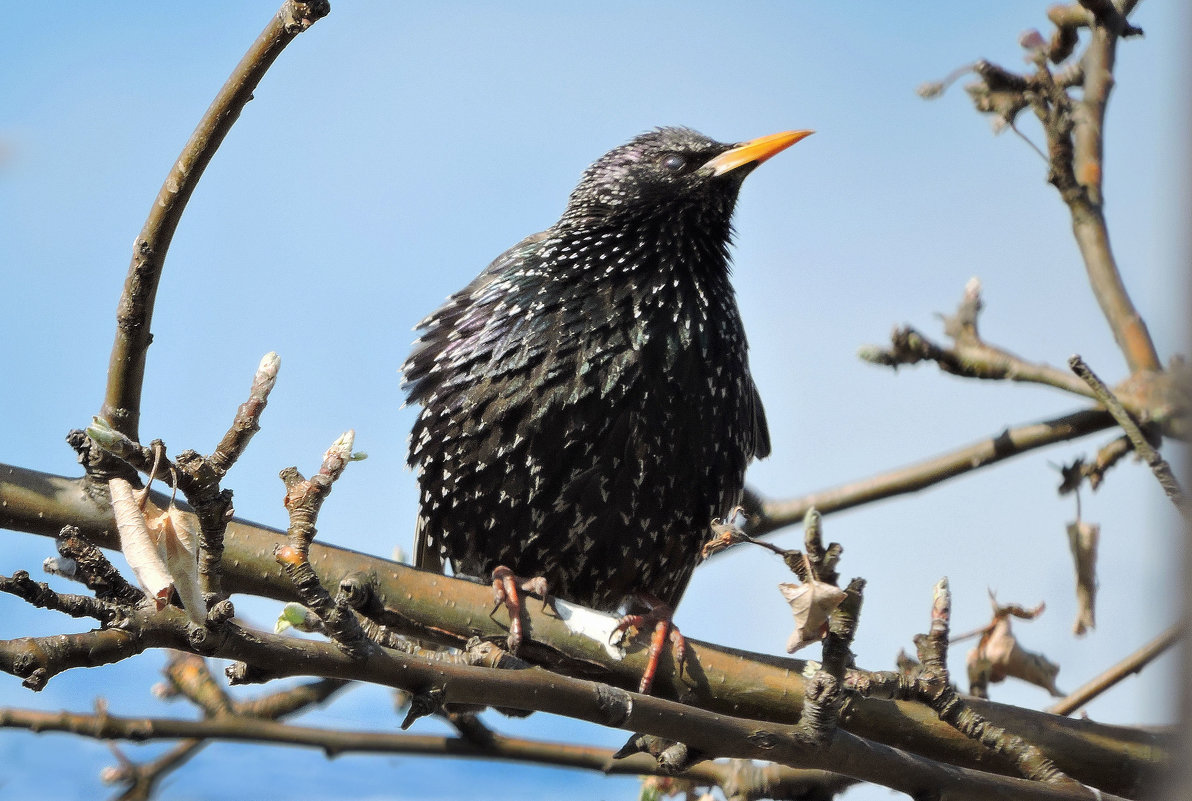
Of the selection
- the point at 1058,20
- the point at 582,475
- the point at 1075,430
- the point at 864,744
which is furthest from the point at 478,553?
the point at 1058,20

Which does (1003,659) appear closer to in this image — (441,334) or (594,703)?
(594,703)

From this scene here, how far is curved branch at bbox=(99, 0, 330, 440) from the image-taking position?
7.17 feet

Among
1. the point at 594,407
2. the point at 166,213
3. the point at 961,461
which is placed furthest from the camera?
the point at 961,461

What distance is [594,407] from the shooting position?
3383 mm

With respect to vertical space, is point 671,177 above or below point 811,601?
above

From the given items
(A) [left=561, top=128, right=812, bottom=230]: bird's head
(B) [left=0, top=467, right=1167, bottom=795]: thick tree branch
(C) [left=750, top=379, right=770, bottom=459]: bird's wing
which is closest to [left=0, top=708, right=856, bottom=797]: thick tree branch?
(B) [left=0, top=467, right=1167, bottom=795]: thick tree branch

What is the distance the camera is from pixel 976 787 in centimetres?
233

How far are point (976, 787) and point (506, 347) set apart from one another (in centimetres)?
173

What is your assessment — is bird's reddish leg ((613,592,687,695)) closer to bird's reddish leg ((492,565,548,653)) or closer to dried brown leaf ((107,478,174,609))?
bird's reddish leg ((492,565,548,653))

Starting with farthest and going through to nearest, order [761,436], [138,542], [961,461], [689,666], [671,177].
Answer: [761,436] < [671,177] < [961,461] < [689,666] < [138,542]

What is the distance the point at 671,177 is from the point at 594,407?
955 mm

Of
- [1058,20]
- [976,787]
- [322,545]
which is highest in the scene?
[1058,20]

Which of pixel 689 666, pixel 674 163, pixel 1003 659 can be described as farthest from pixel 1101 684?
pixel 674 163

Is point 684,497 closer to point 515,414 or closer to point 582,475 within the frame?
point 582,475
